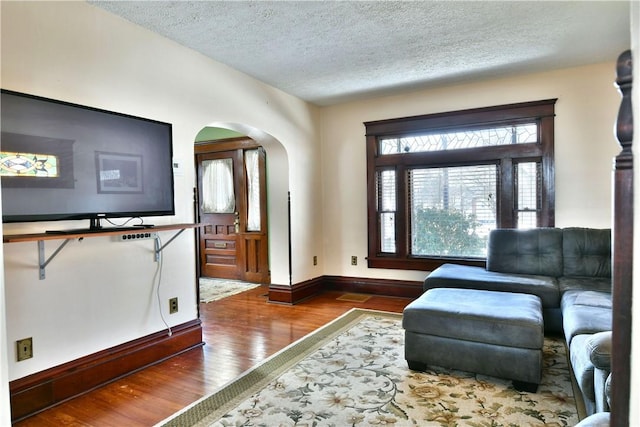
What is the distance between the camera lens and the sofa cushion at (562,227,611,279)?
345 cm

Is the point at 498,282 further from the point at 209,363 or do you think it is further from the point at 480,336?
the point at 209,363

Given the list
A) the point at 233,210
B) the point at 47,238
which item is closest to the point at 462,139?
the point at 233,210

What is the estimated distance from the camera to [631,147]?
0.75 meters

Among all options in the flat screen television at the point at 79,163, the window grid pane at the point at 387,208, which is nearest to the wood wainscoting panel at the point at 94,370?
the flat screen television at the point at 79,163

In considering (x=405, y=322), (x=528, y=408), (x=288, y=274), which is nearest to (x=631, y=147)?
(x=528, y=408)

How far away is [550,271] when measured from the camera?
11.9 ft

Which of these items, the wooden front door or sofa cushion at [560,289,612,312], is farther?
the wooden front door

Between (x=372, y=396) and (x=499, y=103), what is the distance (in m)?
3.42

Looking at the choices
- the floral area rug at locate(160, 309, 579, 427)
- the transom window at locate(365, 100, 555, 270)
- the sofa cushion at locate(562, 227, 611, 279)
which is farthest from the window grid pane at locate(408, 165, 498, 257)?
the floral area rug at locate(160, 309, 579, 427)

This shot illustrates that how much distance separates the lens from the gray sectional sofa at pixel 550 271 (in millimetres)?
3096

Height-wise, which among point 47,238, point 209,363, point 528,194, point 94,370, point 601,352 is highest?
point 528,194

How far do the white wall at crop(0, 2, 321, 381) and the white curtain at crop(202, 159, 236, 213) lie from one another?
231 centimetres

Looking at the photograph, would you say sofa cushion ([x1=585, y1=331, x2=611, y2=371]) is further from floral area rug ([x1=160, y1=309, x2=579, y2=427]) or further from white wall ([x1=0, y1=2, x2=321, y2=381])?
white wall ([x1=0, y1=2, x2=321, y2=381])

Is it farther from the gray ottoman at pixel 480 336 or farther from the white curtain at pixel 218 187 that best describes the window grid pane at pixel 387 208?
the white curtain at pixel 218 187
